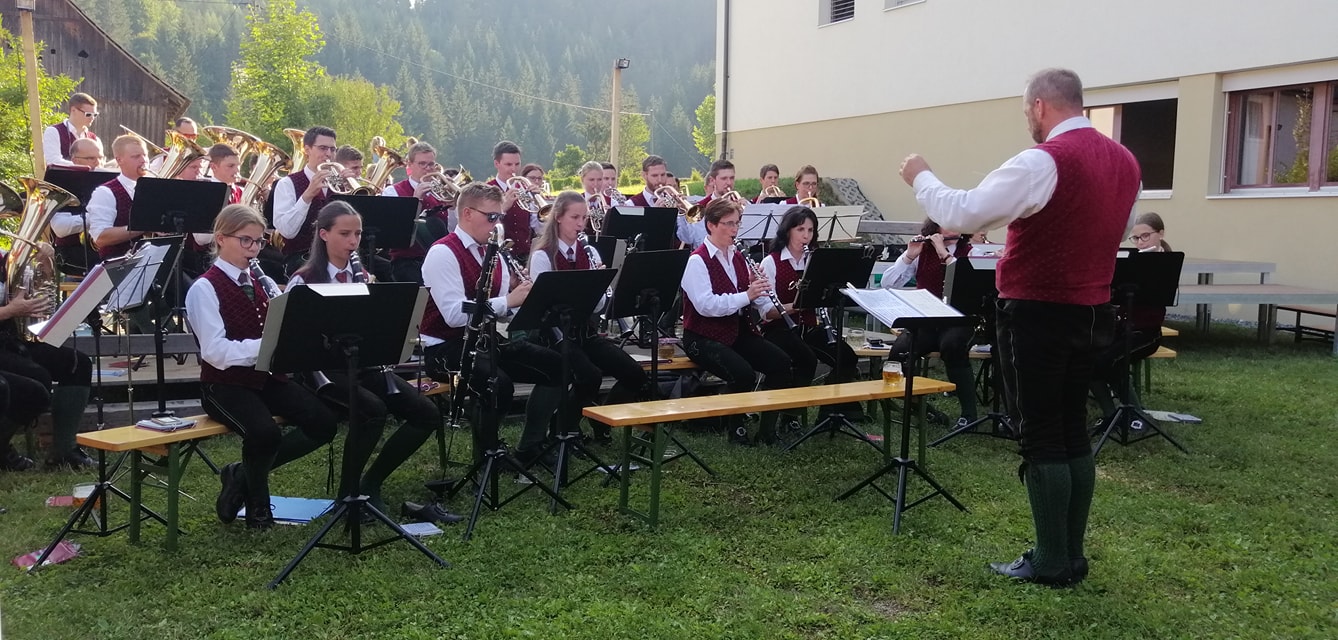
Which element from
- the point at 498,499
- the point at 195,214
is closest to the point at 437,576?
the point at 498,499

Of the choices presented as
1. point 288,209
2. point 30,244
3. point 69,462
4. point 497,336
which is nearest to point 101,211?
point 288,209

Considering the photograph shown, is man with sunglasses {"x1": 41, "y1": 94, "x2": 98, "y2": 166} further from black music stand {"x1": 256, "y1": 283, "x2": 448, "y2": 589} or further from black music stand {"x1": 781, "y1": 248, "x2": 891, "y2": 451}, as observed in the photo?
black music stand {"x1": 781, "y1": 248, "x2": 891, "y2": 451}

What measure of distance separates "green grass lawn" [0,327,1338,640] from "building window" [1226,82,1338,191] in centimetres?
715

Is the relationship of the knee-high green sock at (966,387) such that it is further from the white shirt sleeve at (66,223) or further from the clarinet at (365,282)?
the white shirt sleeve at (66,223)

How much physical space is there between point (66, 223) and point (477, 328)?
4176 millimetres

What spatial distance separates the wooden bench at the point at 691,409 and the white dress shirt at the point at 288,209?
3487 mm

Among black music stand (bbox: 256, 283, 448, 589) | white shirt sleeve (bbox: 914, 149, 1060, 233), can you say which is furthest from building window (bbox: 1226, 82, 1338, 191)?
black music stand (bbox: 256, 283, 448, 589)

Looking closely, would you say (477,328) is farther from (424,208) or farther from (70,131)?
(70,131)

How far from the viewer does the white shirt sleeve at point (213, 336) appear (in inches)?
180

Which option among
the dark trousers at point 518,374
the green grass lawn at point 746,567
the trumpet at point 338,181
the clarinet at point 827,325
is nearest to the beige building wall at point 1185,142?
Result: the green grass lawn at point 746,567

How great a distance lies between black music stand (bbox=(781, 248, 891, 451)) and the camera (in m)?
6.50

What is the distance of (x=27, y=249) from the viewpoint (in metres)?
5.55

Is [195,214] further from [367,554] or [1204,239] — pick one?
[1204,239]

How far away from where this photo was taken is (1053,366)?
409cm
